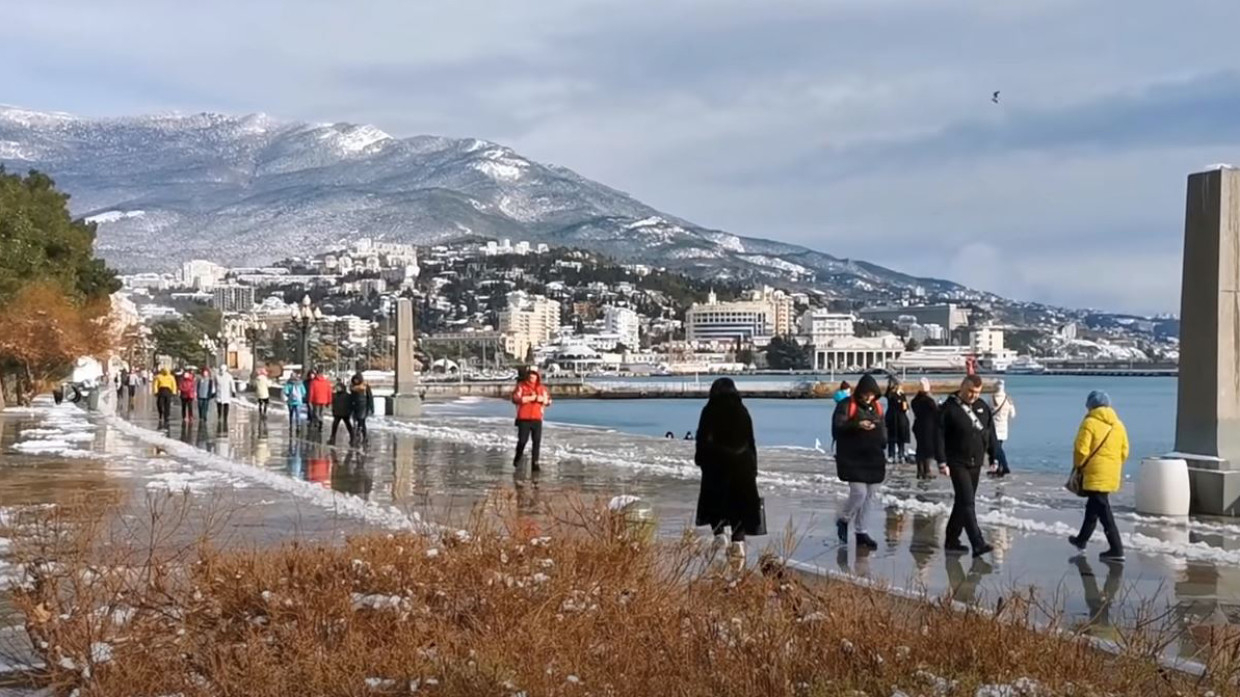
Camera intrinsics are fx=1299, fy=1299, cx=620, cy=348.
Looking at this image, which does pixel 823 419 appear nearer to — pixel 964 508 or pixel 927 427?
pixel 927 427

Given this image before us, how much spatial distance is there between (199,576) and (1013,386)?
16258cm

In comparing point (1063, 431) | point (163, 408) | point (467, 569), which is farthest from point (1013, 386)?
point (467, 569)

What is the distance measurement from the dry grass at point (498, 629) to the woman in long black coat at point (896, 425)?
15.0m

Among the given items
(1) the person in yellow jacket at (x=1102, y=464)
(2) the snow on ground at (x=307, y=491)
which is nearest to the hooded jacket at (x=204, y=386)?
(2) the snow on ground at (x=307, y=491)

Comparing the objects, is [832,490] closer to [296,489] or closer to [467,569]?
[296,489]

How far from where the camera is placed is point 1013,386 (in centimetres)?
16112

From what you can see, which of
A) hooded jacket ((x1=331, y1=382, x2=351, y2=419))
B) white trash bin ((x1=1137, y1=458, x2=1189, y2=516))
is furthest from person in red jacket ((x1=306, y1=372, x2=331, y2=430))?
white trash bin ((x1=1137, y1=458, x2=1189, y2=516))

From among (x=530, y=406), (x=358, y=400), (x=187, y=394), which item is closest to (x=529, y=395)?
(x=530, y=406)

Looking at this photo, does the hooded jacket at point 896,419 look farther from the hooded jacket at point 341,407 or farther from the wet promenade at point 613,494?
the hooded jacket at point 341,407

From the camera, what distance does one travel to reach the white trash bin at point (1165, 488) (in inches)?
529

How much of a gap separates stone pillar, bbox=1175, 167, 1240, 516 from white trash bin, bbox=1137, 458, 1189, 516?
34 centimetres

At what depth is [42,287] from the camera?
1676 inches

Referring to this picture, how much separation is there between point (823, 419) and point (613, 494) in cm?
7105

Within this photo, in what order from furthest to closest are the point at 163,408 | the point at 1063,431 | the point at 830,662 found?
1. the point at 1063,431
2. the point at 163,408
3. the point at 830,662
